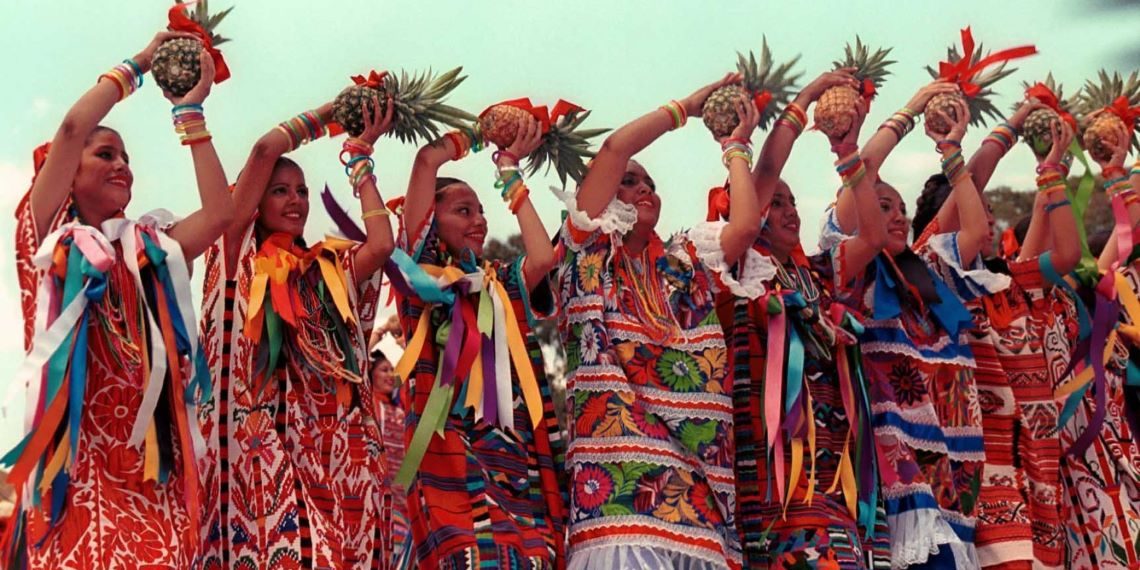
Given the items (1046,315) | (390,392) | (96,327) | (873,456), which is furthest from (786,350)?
(390,392)

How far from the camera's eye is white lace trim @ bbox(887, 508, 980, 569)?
6270 mm

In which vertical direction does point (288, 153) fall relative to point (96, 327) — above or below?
above

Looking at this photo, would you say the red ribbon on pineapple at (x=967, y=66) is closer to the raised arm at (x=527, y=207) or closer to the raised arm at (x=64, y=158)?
the raised arm at (x=527, y=207)

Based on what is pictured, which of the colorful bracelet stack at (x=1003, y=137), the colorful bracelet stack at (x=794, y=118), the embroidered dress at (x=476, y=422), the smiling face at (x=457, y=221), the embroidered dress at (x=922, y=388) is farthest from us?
the colorful bracelet stack at (x=1003, y=137)

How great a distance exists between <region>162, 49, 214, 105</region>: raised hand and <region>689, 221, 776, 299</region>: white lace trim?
77.1 inches

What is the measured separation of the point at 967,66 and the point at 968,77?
0.05 meters

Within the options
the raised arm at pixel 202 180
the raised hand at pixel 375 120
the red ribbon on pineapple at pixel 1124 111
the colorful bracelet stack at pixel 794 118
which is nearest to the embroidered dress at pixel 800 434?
the colorful bracelet stack at pixel 794 118

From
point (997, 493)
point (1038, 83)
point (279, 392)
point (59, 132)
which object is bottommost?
point (997, 493)

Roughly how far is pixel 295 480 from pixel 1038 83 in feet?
12.2

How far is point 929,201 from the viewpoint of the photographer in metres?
7.54

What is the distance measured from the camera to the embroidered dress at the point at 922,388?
21.1 ft

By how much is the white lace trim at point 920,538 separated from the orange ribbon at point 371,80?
2.50 metres

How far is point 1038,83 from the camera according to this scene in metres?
7.27

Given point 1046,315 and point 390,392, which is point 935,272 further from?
point 390,392
